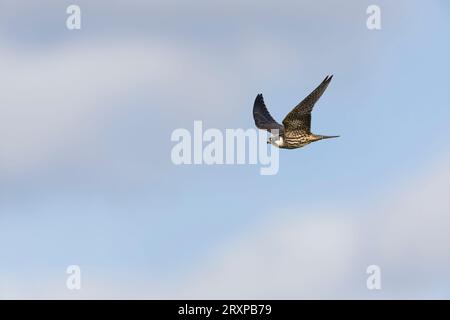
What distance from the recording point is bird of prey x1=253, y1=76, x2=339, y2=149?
2827 cm

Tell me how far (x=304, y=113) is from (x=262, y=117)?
366 cm

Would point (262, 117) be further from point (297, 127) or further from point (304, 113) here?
point (304, 113)

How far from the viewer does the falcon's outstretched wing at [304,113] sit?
2817 cm

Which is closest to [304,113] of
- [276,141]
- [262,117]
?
[276,141]

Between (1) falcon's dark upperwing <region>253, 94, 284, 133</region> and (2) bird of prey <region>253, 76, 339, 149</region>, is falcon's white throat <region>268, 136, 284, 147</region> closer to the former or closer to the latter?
(2) bird of prey <region>253, 76, 339, 149</region>

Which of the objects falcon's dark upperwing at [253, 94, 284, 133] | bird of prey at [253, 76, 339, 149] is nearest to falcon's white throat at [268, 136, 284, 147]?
bird of prey at [253, 76, 339, 149]

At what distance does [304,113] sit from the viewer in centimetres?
2873

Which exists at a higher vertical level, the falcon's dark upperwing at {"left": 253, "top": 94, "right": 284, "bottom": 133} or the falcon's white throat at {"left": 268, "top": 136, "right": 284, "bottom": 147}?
the falcon's dark upperwing at {"left": 253, "top": 94, "right": 284, "bottom": 133}

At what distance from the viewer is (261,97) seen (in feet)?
108

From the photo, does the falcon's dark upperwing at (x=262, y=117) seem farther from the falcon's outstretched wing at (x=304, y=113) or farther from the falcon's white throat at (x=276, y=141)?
the falcon's outstretched wing at (x=304, y=113)
